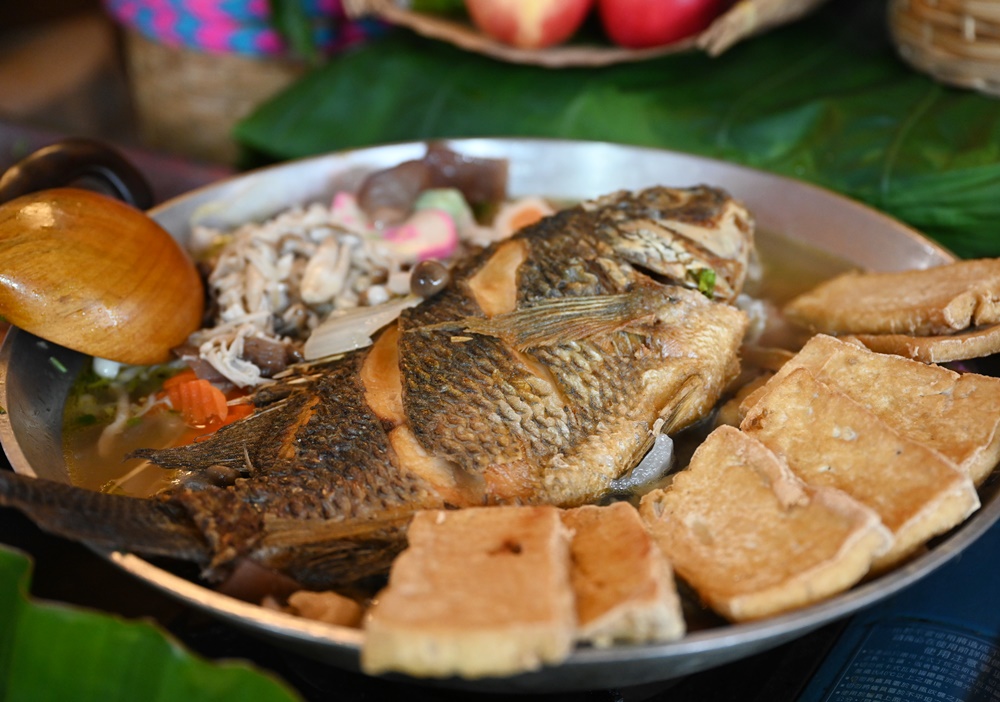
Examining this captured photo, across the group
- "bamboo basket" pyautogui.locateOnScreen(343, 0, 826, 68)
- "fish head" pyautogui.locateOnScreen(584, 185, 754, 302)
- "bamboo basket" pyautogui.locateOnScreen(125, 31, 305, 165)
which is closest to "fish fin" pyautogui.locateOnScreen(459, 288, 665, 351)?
"fish head" pyautogui.locateOnScreen(584, 185, 754, 302)

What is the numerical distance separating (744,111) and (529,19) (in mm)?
790

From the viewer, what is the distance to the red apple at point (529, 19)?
9.20ft

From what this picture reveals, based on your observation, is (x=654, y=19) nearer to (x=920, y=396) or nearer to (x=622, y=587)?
(x=920, y=396)

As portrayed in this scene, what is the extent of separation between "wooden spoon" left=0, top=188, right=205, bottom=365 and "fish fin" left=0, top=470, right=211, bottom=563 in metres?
0.57

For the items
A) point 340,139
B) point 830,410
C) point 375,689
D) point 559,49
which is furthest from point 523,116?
point 375,689

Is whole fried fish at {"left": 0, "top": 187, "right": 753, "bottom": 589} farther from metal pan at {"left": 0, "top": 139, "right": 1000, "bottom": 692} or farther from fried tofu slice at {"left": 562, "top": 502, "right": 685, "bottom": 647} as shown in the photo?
fried tofu slice at {"left": 562, "top": 502, "right": 685, "bottom": 647}

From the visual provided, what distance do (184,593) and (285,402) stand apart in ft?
1.68

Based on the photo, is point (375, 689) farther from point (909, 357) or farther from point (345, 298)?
point (909, 357)

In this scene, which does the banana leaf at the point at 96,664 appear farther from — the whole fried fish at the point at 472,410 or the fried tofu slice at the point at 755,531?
the fried tofu slice at the point at 755,531

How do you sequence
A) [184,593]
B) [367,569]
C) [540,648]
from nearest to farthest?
[540,648] < [184,593] < [367,569]

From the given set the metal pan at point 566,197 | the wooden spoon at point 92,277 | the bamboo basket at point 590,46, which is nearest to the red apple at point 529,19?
the bamboo basket at point 590,46

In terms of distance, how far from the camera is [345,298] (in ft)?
6.70

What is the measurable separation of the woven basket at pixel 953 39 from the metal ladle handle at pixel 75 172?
244 cm

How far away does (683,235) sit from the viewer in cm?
184
